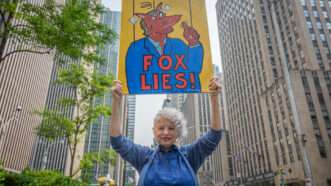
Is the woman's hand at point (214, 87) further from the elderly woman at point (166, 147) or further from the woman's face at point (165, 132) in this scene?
the woman's face at point (165, 132)

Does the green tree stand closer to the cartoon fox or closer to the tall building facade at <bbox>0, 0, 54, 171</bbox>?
the cartoon fox

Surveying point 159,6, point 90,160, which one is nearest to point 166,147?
point 159,6

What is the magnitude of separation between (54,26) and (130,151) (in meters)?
8.16

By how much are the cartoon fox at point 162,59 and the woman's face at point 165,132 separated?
66 centimetres

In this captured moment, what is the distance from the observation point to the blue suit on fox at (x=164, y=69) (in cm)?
315

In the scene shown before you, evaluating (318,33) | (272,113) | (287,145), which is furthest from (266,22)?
(287,145)

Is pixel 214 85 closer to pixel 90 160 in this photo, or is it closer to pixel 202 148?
pixel 202 148

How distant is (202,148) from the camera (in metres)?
2.59

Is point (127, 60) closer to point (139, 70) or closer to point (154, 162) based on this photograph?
point (139, 70)

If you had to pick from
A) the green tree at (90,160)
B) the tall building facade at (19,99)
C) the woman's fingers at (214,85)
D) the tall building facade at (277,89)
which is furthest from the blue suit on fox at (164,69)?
the tall building facade at (19,99)

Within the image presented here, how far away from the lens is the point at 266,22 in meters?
73.1

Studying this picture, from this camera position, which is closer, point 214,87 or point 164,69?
point 214,87

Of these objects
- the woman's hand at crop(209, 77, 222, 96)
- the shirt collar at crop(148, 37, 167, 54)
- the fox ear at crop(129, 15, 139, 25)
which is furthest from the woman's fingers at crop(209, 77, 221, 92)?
the fox ear at crop(129, 15, 139, 25)

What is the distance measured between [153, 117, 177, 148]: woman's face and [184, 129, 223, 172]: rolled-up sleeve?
0.81 ft
